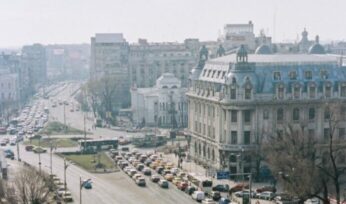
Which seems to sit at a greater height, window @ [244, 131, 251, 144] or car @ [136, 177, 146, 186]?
window @ [244, 131, 251, 144]

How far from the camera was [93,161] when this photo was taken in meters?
126

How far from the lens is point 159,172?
11594cm

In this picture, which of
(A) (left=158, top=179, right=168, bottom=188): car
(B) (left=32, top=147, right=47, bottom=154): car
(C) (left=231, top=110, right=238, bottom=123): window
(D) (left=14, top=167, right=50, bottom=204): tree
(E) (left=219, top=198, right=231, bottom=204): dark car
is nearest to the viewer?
(D) (left=14, top=167, right=50, bottom=204): tree

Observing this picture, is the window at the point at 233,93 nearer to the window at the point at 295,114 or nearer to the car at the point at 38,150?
the window at the point at 295,114

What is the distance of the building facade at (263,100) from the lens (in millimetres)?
109438

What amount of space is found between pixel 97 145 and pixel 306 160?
2359 inches

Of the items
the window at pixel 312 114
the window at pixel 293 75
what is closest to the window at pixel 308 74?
the window at pixel 293 75

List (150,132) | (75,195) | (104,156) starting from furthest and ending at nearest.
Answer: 1. (150,132)
2. (104,156)
3. (75,195)

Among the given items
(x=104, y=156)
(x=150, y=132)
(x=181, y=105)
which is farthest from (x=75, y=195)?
(x=181, y=105)

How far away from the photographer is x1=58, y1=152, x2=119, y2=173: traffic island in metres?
120

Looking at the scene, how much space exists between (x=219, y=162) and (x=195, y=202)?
18344 millimetres

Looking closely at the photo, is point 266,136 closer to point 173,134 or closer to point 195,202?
point 195,202

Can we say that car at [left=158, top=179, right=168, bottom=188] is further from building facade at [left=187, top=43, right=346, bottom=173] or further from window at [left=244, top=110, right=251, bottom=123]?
window at [left=244, top=110, right=251, bottom=123]

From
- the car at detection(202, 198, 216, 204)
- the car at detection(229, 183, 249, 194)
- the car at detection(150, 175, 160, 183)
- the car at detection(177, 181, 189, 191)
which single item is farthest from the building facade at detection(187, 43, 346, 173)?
the car at detection(202, 198, 216, 204)
